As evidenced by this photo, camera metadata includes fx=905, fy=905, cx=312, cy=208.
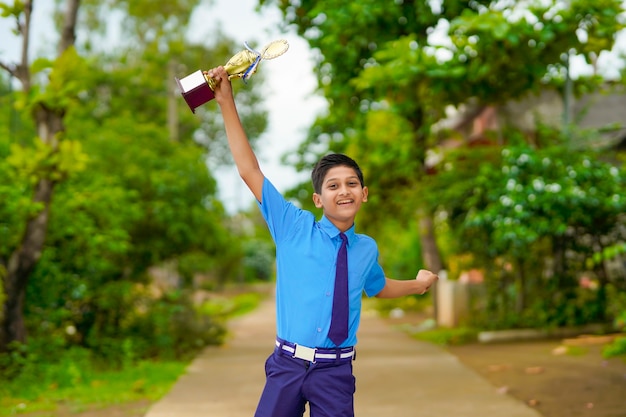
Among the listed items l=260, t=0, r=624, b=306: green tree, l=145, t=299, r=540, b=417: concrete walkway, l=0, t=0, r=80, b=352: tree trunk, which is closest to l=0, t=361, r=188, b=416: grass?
l=145, t=299, r=540, b=417: concrete walkway

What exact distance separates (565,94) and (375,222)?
18.1 ft

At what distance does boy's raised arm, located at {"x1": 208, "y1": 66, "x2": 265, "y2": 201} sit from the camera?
3760 millimetres

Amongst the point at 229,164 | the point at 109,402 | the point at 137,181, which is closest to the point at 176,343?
the point at 137,181

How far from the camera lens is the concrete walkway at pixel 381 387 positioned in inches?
307

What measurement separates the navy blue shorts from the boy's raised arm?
75 centimetres

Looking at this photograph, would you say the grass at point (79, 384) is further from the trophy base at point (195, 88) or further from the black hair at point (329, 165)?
the trophy base at point (195, 88)

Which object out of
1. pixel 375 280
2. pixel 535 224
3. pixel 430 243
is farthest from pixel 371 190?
pixel 375 280

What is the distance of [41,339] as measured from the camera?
1023 centimetres

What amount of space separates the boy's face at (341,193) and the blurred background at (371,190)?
4.04 m

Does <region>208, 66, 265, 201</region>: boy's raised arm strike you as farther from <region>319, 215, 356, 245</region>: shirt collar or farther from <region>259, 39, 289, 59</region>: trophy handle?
<region>319, 215, 356, 245</region>: shirt collar

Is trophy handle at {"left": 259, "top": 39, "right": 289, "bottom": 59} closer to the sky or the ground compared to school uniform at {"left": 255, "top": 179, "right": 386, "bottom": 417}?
closer to the sky

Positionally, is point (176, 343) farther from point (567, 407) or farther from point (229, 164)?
point (229, 164)

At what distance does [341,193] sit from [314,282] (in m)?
0.39

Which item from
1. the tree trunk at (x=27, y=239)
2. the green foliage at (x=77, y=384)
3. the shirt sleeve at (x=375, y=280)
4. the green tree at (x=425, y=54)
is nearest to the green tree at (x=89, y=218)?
the tree trunk at (x=27, y=239)
